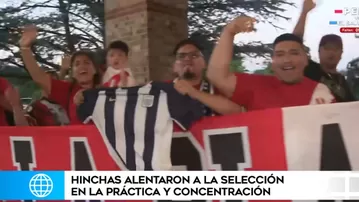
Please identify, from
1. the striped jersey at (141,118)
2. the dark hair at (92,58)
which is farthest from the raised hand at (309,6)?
the dark hair at (92,58)

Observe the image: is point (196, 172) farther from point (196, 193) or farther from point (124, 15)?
point (124, 15)

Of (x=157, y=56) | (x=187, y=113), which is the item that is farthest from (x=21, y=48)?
(x=187, y=113)

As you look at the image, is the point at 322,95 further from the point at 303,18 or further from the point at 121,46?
the point at 121,46

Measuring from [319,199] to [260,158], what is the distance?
0.75 feet

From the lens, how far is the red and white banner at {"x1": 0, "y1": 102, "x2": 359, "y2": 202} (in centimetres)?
134

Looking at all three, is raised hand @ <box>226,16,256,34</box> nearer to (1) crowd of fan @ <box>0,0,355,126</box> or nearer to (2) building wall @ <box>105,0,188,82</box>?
(1) crowd of fan @ <box>0,0,355,126</box>

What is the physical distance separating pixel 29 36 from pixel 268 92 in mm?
896

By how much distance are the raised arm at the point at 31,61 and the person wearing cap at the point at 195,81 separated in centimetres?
49

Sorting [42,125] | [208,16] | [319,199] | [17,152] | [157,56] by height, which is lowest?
[319,199]

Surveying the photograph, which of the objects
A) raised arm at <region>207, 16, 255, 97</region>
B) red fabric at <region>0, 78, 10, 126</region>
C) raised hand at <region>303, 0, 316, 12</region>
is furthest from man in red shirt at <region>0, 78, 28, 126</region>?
raised hand at <region>303, 0, 316, 12</region>

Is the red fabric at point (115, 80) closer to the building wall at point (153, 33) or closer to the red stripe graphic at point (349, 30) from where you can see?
the building wall at point (153, 33)

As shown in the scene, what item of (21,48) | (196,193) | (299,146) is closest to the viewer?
(299,146)

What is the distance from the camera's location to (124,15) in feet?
5.01

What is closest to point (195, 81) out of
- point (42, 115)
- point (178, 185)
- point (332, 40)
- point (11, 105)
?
point (178, 185)
